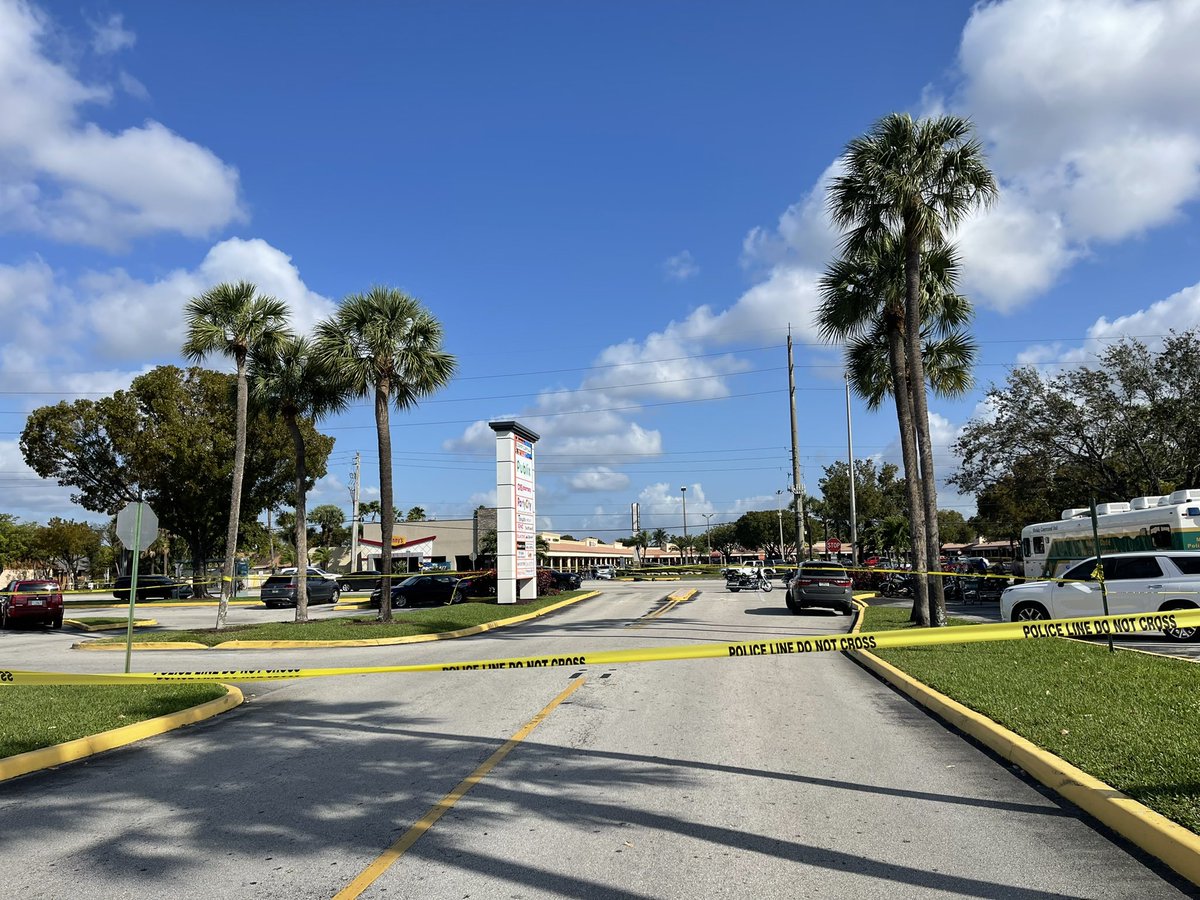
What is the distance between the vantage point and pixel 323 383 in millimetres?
24438

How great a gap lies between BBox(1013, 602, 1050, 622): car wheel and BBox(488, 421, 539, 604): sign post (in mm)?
18514

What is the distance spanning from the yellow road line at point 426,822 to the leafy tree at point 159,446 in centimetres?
3888

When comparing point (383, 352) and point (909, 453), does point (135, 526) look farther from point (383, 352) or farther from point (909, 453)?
point (909, 453)

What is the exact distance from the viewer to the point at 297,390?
24.6m

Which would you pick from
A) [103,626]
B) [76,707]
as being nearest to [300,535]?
[103,626]

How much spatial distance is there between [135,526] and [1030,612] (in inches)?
639

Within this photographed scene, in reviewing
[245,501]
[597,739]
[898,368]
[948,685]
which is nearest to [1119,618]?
[948,685]

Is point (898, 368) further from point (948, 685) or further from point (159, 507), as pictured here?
point (159, 507)

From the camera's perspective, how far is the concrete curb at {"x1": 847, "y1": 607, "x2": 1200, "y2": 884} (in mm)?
4773

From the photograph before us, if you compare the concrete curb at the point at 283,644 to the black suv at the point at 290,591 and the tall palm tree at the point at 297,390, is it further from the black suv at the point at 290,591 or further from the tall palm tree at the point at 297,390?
the black suv at the point at 290,591

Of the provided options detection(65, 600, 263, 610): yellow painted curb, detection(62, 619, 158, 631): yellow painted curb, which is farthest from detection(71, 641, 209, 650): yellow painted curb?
detection(65, 600, 263, 610): yellow painted curb

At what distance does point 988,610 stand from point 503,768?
22.7 m

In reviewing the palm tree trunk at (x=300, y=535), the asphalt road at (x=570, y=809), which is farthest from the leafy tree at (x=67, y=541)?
the asphalt road at (x=570, y=809)

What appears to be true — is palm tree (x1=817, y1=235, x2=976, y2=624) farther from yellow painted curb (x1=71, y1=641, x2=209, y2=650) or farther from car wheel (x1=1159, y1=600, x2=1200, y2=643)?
yellow painted curb (x1=71, y1=641, x2=209, y2=650)
